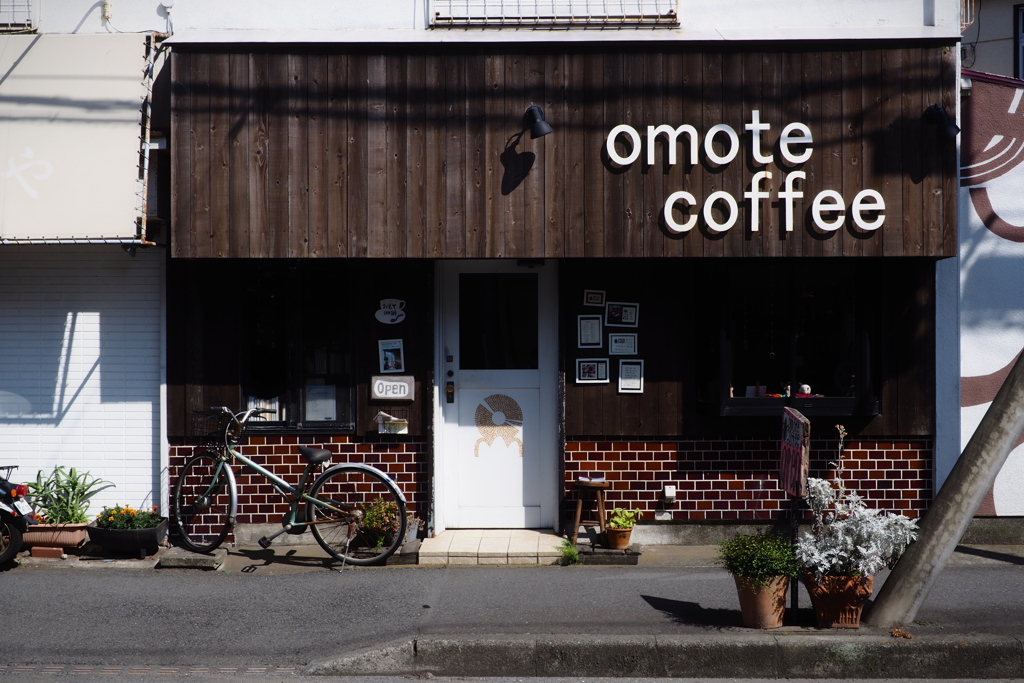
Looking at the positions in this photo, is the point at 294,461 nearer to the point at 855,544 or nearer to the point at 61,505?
the point at 61,505

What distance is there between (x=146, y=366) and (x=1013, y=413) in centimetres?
704

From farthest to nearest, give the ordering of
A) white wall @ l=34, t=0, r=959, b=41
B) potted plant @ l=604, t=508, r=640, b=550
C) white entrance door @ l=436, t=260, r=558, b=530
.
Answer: white entrance door @ l=436, t=260, r=558, b=530
potted plant @ l=604, t=508, r=640, b=550
white wall @ l=34, t=0, r=959, b=41

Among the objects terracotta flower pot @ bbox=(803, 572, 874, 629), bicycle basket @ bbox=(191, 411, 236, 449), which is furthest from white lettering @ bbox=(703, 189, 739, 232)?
bicycle basket @ bbox=(191, 411, 236, 449)

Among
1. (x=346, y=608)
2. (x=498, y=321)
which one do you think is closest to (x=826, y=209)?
(x=498, y=321)

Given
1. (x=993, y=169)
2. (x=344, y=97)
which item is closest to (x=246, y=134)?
(x=344, y=97)

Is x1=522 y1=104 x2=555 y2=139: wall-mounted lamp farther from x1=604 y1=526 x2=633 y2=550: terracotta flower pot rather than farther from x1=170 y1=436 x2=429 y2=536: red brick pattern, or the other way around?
x1=604 y1=526 x2=633 y2=550: terracotta flower pot

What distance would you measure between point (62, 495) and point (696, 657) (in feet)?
19.1

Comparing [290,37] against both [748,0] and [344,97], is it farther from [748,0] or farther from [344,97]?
[748,0]

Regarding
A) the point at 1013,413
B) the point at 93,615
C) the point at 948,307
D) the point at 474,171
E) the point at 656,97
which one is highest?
the point at 656,97

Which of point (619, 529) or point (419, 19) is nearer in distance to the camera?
point (619, 529)

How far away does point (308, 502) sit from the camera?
7.56 m

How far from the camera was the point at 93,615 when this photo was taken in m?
6.32

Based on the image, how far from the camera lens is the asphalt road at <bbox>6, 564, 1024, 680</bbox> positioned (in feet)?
18.8

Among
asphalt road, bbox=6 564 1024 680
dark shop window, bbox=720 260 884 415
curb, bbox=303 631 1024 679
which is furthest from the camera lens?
dark shop window, bbox=720 260 884 415
